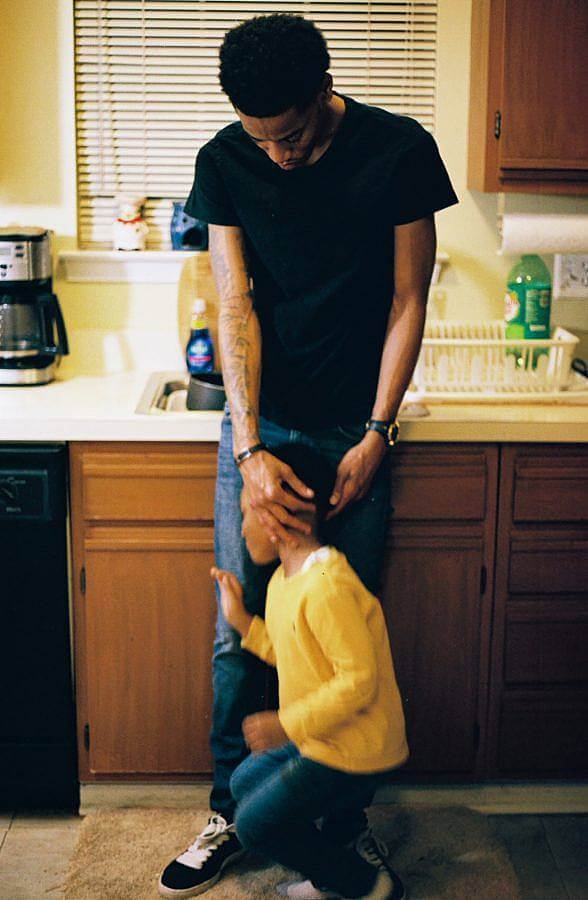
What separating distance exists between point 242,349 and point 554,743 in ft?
3.80

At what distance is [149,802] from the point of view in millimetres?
2637

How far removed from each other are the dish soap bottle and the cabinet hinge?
78 cm

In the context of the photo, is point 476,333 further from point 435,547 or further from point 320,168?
point 320,168

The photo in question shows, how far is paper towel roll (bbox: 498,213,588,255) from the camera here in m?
2.72

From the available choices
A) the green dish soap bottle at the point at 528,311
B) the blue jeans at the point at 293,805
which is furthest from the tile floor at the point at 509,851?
the green dish soap bottle at the point at 528,311

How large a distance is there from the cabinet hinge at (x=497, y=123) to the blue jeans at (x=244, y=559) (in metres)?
0.83

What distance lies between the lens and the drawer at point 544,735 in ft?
8.43

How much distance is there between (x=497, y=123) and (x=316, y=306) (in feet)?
2.60

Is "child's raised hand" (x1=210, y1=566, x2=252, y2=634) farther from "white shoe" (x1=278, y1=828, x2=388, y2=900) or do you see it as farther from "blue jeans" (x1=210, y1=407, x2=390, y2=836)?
"white shoe" (x1=278, y1=828, x2=388, y2=900)

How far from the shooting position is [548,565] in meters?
2.50

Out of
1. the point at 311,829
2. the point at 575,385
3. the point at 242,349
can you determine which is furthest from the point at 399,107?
the point at 311,829

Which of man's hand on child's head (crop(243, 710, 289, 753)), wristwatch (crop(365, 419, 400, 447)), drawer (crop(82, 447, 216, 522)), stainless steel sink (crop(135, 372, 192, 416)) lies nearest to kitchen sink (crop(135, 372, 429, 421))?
stainless steel sink (crop(135, 372, 192, 416))

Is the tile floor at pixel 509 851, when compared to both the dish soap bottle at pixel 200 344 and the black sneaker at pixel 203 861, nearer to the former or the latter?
the black sneaker at pixel 203 861

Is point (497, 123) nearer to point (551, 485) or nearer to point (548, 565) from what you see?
point (551, 485)
